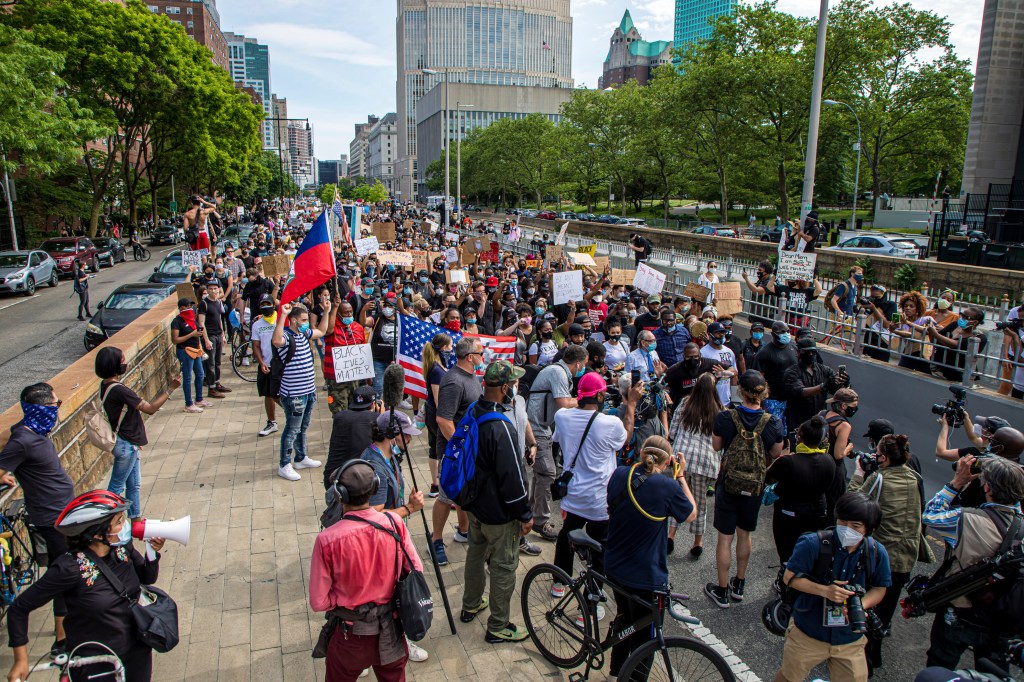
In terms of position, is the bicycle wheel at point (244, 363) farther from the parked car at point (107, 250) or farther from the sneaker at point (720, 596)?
the parked car at point (107, 250)

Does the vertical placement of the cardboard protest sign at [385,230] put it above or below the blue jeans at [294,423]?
above

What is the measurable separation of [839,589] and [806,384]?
3.96 meters

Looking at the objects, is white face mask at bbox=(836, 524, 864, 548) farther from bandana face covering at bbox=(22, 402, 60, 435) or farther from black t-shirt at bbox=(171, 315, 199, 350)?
black t-shirt at bbox=(171, 315, 199, 350)

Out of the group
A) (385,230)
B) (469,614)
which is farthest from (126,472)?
(385,230)

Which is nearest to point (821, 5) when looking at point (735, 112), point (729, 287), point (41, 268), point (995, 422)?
point (729, 287)

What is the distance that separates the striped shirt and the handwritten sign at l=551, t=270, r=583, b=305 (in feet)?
16.5

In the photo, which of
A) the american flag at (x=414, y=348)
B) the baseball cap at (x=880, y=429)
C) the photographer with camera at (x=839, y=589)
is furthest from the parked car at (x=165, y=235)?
the photographer with camera at (x=839, y=589)

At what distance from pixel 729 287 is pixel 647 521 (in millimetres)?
8041

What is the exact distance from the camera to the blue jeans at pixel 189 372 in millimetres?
10016

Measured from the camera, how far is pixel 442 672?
4.62m

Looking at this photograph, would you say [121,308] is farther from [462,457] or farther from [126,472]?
[462,457]

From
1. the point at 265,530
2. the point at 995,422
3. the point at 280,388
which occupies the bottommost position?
the point at 265,530

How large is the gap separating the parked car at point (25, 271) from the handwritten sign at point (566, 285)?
2138cm

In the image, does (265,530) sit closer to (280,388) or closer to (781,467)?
(280,388)
